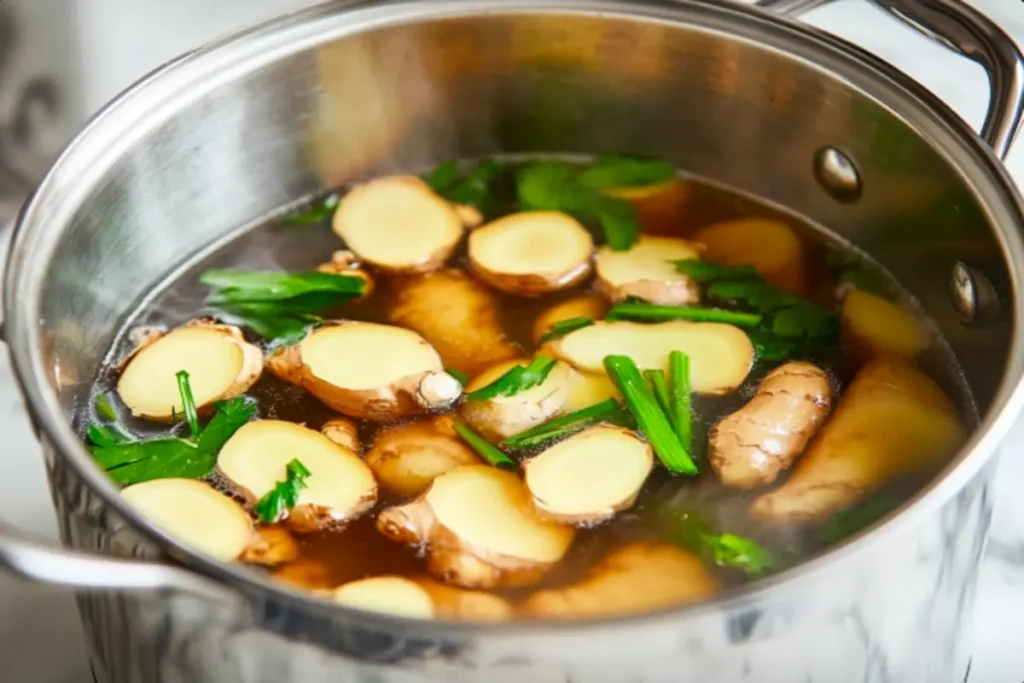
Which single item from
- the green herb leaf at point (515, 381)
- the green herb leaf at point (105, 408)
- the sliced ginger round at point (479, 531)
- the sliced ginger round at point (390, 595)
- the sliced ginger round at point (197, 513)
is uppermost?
the green herb leaf at point (105, 408)

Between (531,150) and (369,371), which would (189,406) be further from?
(531,150)

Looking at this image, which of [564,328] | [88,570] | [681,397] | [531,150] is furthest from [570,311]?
[88,570]

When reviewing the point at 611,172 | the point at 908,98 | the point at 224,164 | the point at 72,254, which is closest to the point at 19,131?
the point at 224,164

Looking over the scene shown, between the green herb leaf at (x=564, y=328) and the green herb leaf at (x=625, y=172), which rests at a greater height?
the green herb leaf at (x=625, y=172)

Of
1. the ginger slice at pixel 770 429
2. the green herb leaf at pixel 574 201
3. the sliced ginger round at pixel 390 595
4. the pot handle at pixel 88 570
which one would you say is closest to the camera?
the pot handle at pixel 88 570

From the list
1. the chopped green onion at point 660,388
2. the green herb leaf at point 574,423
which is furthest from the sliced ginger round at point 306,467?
the chopped green onion at point 660,388

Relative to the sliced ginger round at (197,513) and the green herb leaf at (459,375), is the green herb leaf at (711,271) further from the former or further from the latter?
the sliced ginger round at (197,513)

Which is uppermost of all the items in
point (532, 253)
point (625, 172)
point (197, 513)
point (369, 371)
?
point (625, 172)

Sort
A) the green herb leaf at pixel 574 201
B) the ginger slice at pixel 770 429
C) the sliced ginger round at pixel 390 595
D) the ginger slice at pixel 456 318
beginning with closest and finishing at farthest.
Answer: the sliced ginger round at pixel 390 595 < the ginger slice at pixel 770 429 < the ginger slice at pixel 456 318 < the green herb leaf at pixel 574 201
